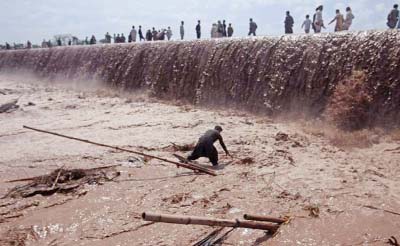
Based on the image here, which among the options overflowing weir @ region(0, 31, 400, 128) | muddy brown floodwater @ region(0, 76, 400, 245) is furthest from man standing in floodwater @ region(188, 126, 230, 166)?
overflowing weir @ region(0, 31, 400, 128)

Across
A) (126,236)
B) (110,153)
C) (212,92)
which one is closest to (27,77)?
(212,92)

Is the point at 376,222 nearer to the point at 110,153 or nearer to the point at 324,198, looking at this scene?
the point at 324,198

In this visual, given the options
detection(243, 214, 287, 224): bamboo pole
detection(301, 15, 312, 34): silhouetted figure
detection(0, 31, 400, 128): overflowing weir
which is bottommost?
detection(243, 214, 287, 224): bamboo pole

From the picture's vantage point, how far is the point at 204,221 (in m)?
4.83

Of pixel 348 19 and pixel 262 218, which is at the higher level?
pixel 348 19

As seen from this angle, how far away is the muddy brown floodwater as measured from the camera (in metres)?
5.92

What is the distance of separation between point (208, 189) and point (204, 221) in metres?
2.73

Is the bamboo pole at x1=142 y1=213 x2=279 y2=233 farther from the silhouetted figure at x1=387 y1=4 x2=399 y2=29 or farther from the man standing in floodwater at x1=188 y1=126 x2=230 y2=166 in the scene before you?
the silhouetted figure at x1=387 y1=4 x2=399 y2=29

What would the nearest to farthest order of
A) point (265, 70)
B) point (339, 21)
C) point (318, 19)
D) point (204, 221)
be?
point (204, 221)
point (265, 70)
point (339, 21)
point (318, 19)

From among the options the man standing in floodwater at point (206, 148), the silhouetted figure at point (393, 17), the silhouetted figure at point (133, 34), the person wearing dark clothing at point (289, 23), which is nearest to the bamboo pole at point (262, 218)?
the man standing in floodwater at point (206, 148)

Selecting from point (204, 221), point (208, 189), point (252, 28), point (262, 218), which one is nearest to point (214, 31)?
point (252, 28)

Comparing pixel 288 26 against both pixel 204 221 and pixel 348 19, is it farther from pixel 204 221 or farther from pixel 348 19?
pixel 204 221

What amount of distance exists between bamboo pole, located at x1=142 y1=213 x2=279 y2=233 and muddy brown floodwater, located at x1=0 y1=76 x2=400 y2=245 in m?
0.22

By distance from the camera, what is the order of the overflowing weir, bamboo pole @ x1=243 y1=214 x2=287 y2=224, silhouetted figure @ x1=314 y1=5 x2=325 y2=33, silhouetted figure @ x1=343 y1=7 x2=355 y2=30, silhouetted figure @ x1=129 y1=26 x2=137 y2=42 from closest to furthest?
bamboo pole @ x1=243 y1=214 x2=287 y2=224
the overflowing weir
silhouetted figure @ x1=343 y1=7 x2=355 y2=30
silhouetted figure @ x1=314 y1=5 x2=325 y2=33
silhouetted figure @ x1=129 y1=26 x2=137 y2=42
